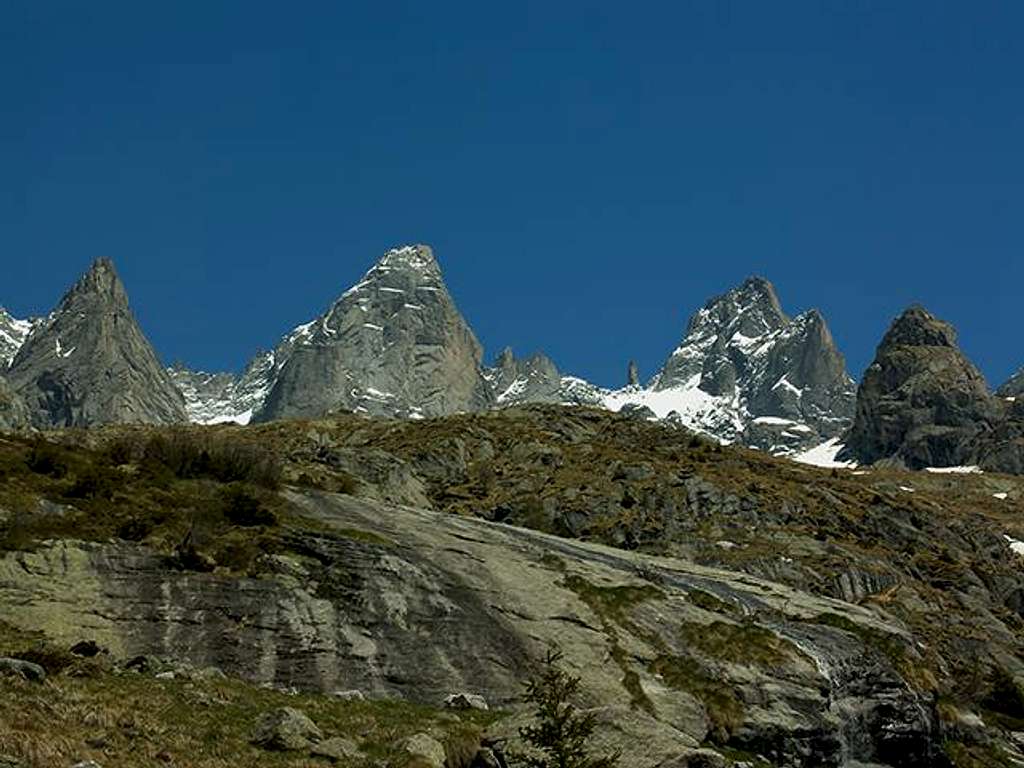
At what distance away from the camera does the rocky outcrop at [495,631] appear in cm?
3762

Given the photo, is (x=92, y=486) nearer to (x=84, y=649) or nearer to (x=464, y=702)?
(x=84, y=649)

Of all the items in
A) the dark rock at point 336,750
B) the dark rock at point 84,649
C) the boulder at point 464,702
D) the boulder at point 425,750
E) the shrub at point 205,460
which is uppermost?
the shrub at point 205,460

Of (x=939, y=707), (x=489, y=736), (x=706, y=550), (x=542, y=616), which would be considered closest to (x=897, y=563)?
(x=706, y=550)

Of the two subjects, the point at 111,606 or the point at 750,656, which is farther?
the point at 750,656

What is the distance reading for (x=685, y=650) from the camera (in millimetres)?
47312

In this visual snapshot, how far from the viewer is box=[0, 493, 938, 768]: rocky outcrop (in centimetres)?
3762

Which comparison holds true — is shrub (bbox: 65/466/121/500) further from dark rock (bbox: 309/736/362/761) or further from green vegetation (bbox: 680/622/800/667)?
green vegetation (bbox: 680/622/800/667)

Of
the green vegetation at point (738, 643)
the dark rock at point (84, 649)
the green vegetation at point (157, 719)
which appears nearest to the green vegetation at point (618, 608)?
the green vegetation at point (738, 643)

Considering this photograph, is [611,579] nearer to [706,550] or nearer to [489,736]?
[489,736]

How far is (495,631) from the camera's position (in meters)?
43.7

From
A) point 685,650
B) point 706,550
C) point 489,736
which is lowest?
point 489,736

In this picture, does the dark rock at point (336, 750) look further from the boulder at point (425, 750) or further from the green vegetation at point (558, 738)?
the green vegetation at point (558, 738)

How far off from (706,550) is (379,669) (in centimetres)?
6970

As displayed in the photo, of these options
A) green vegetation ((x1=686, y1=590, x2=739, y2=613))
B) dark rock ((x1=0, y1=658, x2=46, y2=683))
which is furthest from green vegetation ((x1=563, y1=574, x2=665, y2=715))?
dark rock ((x1=0, y1=658, x2=46, y2=683))
